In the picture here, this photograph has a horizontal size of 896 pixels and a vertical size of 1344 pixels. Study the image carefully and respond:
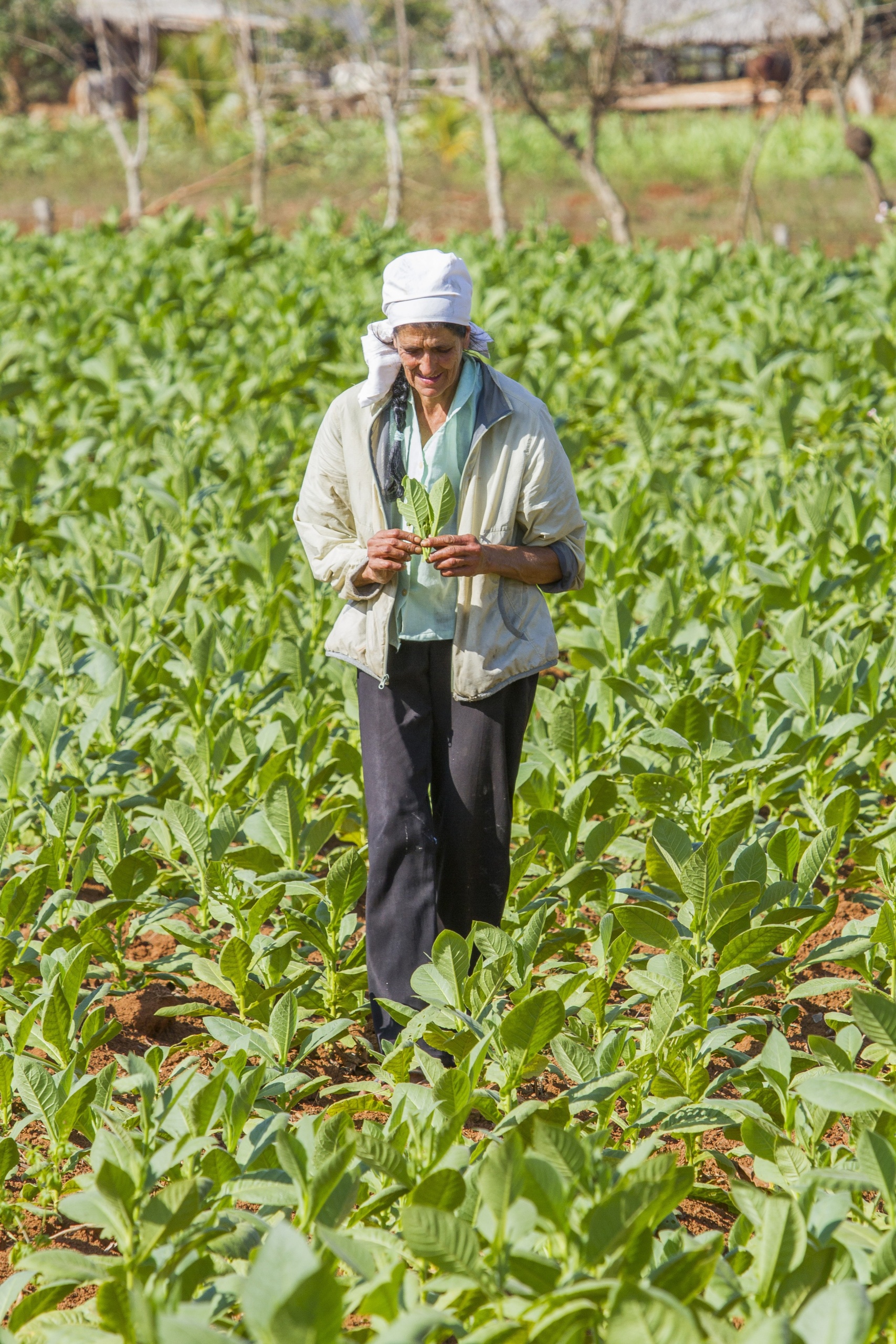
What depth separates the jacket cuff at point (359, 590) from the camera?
3.03 m

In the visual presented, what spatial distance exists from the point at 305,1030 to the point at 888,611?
318 centimetres

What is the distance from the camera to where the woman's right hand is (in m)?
2.86

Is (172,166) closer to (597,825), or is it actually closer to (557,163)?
(557,163)

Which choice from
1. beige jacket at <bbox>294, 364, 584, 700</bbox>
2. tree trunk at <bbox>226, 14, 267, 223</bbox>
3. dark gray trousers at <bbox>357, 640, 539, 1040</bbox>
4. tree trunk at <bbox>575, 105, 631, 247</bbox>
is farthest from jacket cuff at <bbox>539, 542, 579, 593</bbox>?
tree trunk at <bbox>226, 14, 267, 223</bbox>

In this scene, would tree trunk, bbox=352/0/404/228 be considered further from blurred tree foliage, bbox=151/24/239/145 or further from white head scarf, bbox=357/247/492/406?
white head scarf, bbox=357/247/492/406

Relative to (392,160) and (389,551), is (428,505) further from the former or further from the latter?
(392,160)

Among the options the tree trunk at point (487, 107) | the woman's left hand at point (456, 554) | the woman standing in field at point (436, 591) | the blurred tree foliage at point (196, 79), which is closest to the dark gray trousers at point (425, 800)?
the woman standing in field at point (436, 591)

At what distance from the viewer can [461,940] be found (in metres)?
2.84

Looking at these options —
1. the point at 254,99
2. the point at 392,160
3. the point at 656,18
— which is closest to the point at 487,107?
the point at 392,160

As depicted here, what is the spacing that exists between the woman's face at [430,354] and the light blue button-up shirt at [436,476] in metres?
0.08

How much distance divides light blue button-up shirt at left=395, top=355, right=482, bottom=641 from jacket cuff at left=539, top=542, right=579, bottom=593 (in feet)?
0.75

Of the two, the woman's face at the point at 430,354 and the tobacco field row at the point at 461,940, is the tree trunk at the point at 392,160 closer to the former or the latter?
the tobacco field row at the point at 461,940

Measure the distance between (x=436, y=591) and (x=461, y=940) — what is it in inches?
31.6

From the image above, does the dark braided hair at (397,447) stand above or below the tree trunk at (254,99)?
below
